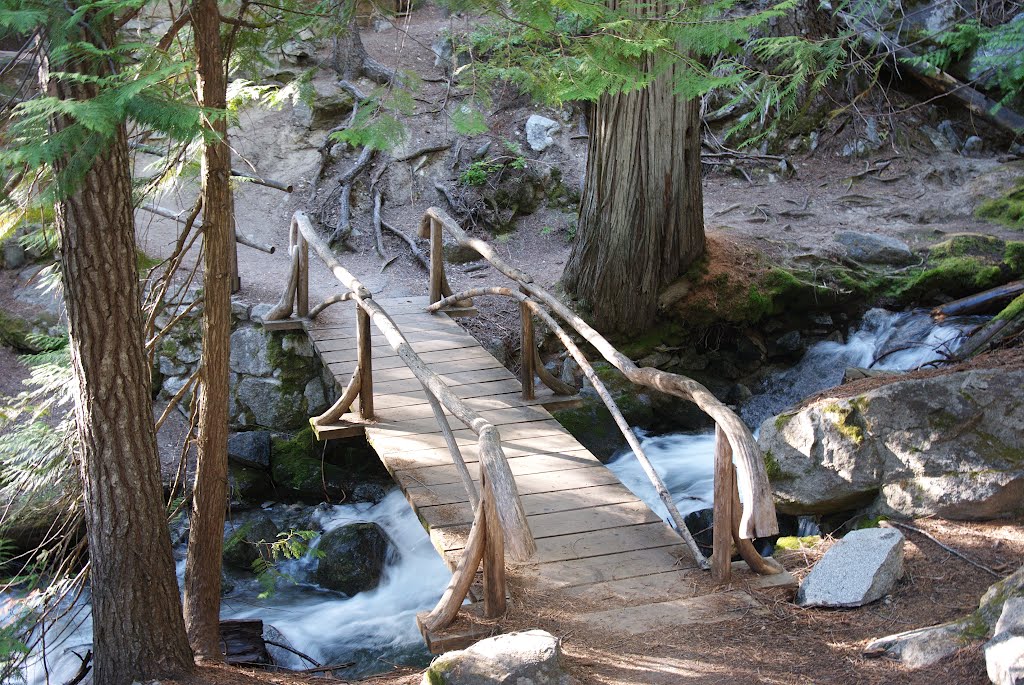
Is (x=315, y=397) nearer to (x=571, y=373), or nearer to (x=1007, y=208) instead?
(x=571, y=373)

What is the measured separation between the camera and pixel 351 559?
24.7 feet

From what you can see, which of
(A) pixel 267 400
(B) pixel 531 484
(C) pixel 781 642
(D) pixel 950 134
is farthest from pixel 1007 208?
(A) pixel 267 400

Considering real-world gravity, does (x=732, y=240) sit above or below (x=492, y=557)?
above

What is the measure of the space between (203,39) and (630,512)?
3.64 m

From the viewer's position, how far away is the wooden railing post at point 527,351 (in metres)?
6.56

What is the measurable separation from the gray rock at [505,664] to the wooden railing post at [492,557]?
52cm

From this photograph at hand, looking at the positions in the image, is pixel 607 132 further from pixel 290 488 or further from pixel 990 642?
pixel 990 642

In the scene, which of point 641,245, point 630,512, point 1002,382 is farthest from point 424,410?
point 1002,382

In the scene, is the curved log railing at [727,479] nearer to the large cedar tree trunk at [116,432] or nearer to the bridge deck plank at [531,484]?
the bridge deck plank at [531,484]

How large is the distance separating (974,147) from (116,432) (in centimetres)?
1275

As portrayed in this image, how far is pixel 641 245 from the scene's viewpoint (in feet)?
29.8

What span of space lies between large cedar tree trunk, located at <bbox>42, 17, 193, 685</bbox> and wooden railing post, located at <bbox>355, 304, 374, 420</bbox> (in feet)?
6.70

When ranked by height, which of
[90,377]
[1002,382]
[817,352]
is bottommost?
[817,352]

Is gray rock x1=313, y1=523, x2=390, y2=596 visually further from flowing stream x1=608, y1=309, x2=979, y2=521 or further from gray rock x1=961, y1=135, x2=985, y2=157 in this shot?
gray rock x1=961, y1=135, x2=985, y2=157
